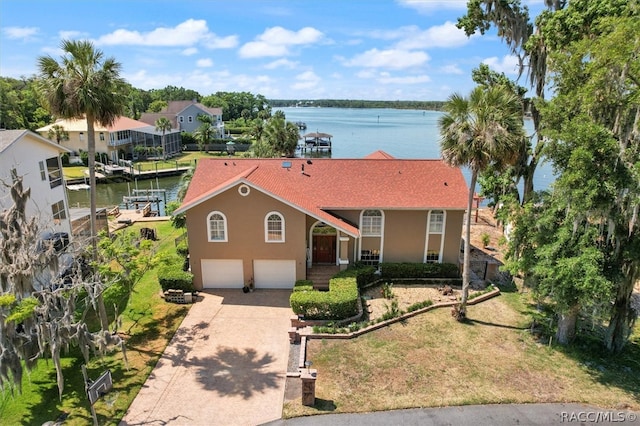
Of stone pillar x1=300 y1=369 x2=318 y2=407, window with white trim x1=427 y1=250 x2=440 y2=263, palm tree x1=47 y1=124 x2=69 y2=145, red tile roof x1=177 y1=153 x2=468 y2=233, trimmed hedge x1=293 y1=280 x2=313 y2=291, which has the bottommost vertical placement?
stone pillar x1=300 y1=369 x2=318 y2=407

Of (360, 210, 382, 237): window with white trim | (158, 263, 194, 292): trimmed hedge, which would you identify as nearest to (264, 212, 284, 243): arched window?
(158, 263, 194, 292): trimmed hedge

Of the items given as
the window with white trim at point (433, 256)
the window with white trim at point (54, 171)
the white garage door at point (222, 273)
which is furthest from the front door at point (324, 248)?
the window with white trim at point (54, 171)

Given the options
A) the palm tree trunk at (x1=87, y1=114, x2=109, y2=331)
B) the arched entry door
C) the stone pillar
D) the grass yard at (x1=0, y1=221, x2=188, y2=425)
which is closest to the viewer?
the grass yard at (x1=0, y1=221, x2=188, y2=425)

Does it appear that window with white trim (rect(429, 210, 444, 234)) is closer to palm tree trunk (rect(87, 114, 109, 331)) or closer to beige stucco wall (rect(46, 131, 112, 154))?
palm tree trunk (rect(87, 114, 109, 331))

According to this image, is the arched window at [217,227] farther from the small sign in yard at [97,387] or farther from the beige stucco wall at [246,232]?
the small sign in yard at [97,387]

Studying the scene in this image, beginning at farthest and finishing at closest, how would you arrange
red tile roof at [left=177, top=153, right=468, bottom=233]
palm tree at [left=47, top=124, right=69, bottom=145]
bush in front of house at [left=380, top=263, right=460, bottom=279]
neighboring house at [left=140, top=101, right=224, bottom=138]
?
neighboring house at [left=140, top=101, right=224, bottom=138], palm tree at [left=47, top=124, right=69, bottom=145], bush in front of house at [left=380, top=263, right=460, bottom=279], red tile roof at [left=177, top=153, right=468, bottom=233]

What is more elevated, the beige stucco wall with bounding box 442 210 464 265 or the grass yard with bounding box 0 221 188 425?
the beige stucco wall with bounding box 442 210 464 265
